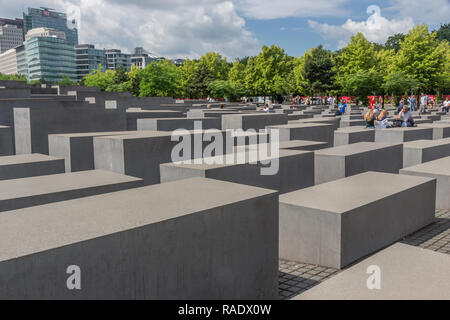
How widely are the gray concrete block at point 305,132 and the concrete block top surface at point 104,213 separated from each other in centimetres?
725

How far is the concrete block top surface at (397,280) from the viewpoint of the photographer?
310 centimetres

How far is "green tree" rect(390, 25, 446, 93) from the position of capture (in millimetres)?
42438

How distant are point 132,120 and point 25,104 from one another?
11.8 feet

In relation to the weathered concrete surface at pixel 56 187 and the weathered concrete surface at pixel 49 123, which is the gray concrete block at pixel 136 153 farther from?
the weathered concrete surface at pixel 49 123

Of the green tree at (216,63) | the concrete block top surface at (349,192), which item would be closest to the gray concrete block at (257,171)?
the concrete block top surface at (349,192)

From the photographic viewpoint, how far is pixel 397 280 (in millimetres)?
3385

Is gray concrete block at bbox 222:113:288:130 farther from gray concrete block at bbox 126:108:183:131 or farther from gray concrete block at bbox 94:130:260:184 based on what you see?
gray concrete block at bbox 94:130:260:184

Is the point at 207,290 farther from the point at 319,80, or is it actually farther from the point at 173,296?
the point at 319,80

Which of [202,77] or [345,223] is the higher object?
[202,77]

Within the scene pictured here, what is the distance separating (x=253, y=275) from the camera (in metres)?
4.68

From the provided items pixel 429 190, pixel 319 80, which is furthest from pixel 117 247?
pixel 319 80

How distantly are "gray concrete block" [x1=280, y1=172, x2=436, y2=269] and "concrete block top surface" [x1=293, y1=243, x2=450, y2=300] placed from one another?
1.47 m

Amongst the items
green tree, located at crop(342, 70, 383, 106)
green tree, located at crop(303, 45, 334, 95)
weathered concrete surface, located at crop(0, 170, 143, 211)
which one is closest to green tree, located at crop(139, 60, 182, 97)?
green tree, located at crop(303, 45, 334, 95)

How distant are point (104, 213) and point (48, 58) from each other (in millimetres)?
167902
